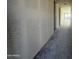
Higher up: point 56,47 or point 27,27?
point 27,27

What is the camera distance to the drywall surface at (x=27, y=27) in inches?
44.7

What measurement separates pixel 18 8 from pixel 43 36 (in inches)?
18.0

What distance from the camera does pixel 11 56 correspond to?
1.09m

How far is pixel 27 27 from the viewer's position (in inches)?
54.4

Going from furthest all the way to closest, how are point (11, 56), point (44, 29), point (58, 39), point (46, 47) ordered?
point (44, 29) → point (46, 47) → point (58, 39) → point (11, 56)

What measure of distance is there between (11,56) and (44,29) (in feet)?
1.68

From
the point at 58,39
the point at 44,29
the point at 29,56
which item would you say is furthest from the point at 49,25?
the point at 29,56

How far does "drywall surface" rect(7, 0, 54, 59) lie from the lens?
1136 mm

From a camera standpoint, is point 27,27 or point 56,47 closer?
point 56,47

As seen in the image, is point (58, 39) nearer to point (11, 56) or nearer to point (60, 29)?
point (60, 29)
